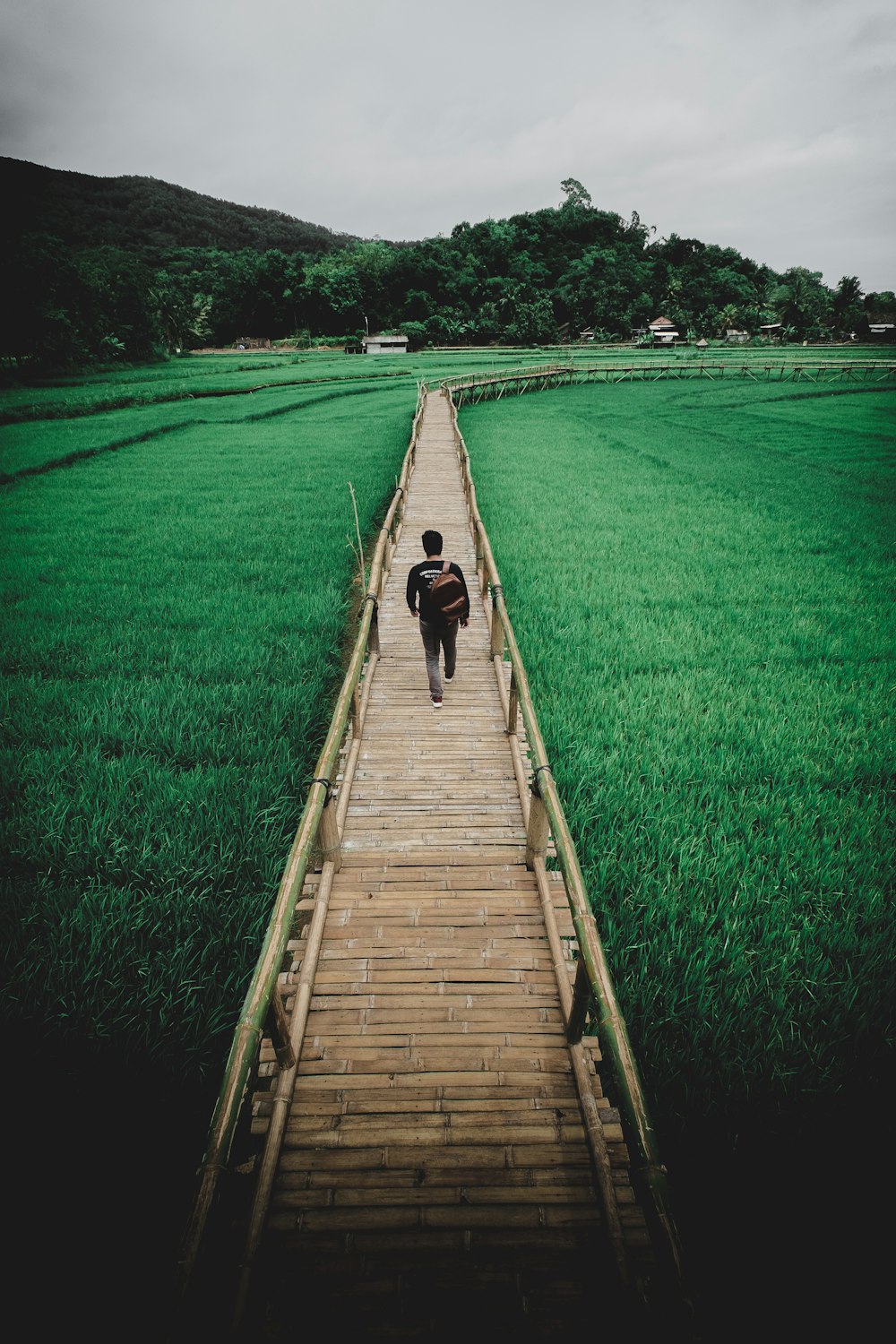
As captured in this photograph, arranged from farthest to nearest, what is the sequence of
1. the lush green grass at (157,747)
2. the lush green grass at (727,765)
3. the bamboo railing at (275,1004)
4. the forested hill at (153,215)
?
the forested hill at (153,215), the lush green grass at (157,747), the lush green grass at (727,765), the bamboo railing at (275,1004)

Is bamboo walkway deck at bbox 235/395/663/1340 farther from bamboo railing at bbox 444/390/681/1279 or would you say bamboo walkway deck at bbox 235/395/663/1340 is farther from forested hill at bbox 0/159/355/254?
forested hill at bbox 0/159/355/254

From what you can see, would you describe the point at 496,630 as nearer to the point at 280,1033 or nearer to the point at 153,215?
the point at 280,1033

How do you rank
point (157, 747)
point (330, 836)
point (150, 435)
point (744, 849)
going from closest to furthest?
point (330, 836) → point (744, 849) → point (157, 747) → point (150, 435)

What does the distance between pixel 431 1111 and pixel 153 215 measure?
141421 mm

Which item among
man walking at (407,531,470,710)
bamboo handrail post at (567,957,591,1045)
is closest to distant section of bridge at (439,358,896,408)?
man walking at (407,531,470,710)

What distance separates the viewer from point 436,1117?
2266mm

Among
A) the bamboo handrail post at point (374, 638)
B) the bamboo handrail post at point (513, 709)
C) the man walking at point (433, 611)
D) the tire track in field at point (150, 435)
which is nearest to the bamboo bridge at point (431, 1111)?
the bamboo handrail post at point (513, 709)

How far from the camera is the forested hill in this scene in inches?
3386

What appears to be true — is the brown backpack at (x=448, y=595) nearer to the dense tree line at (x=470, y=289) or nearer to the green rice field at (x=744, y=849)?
the green rice field at (x=744, y=849)

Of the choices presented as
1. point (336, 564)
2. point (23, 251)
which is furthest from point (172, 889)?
point (23, 251)

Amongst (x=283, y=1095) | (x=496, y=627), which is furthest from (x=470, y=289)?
(x=283, y=1095)

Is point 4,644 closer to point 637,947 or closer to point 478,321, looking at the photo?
point 637,947

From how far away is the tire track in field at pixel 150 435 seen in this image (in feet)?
47.7

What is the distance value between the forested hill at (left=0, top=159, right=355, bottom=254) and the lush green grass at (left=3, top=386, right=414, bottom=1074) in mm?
93978
